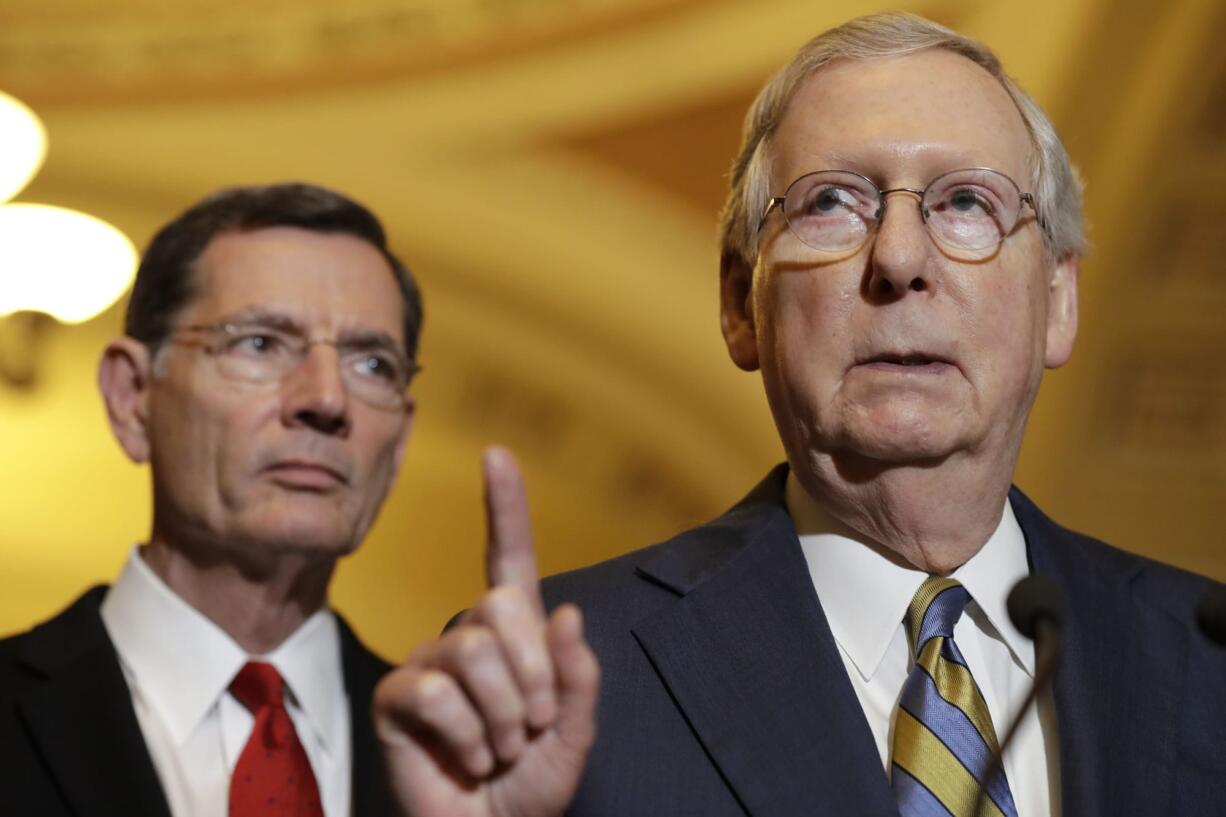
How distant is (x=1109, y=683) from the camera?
205cm

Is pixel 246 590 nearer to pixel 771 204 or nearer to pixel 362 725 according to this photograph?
pixel 362 725

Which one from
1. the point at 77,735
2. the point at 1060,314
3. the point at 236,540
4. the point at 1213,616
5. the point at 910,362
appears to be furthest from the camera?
the point at 236,540

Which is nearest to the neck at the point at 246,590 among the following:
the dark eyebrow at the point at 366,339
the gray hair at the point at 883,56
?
the dark eyebrow at the point at 366,339

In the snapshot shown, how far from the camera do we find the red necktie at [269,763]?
2.62 meters

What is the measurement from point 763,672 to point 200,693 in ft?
3.76

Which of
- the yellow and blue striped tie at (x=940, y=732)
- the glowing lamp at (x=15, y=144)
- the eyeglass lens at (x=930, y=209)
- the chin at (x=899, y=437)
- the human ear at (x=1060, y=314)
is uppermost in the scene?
the glowing lamp at (x=15, y=144)

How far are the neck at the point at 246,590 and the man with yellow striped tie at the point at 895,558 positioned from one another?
90 cm

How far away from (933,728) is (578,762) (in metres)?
0.50

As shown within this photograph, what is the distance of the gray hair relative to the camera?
7.39ft

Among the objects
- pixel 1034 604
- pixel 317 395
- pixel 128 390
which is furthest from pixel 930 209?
pixel 128 390

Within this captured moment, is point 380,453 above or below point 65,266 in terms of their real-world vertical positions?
below

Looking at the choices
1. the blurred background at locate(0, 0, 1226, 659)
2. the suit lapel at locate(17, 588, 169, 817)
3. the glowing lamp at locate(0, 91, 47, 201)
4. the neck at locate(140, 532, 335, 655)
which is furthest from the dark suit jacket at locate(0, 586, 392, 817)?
the blurred background at locate(0, 0, 1226, 659)

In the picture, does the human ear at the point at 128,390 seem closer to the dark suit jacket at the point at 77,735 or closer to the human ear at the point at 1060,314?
the dark suit jacket at the point at 77,735

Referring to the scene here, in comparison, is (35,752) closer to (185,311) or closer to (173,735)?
(173,735)
